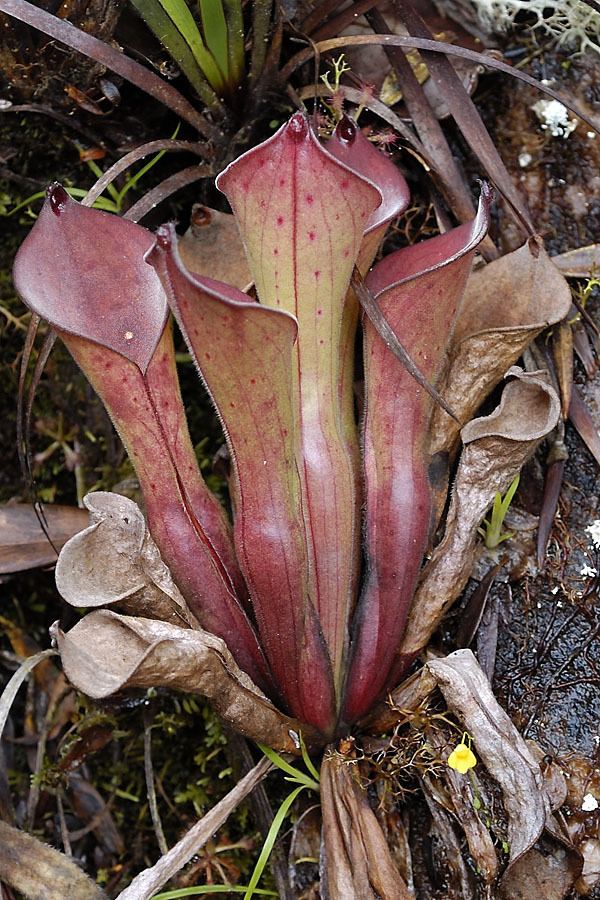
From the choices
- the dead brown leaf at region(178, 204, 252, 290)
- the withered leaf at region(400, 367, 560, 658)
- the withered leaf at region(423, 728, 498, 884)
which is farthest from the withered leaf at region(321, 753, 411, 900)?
the dead brown leaf at region(178, 204, 252, 290)

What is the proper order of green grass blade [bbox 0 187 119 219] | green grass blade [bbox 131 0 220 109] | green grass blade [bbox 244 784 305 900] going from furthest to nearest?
green grass blade [bbox 0 187 119 219], green grass blade [bbox 131 0 220 109], green grass blade [bbox 244 784 305 900]

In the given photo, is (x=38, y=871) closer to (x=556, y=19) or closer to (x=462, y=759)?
(x=462, y=759)

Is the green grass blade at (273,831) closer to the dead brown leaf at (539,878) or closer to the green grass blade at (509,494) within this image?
the dead brown leaf at (539,878)

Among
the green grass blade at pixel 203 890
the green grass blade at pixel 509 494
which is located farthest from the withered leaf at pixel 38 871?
the green grass blade at pixel 509 494

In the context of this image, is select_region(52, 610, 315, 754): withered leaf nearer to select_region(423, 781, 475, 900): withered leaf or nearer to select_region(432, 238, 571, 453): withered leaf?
select_region(423, 781, 475, 900): withered leaf

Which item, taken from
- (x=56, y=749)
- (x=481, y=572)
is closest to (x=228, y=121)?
(x=481, y=572)

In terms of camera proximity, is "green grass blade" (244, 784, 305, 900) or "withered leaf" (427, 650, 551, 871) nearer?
"withered leaf" (427, 650, 551, 871)

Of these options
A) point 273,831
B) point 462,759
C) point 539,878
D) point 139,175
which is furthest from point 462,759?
point 139,175

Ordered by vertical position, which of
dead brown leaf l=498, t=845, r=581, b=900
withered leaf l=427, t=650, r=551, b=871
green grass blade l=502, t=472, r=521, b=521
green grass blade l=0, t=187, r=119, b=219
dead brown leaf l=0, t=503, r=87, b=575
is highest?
green grass blade l=0, t=187, r=119, b=219
